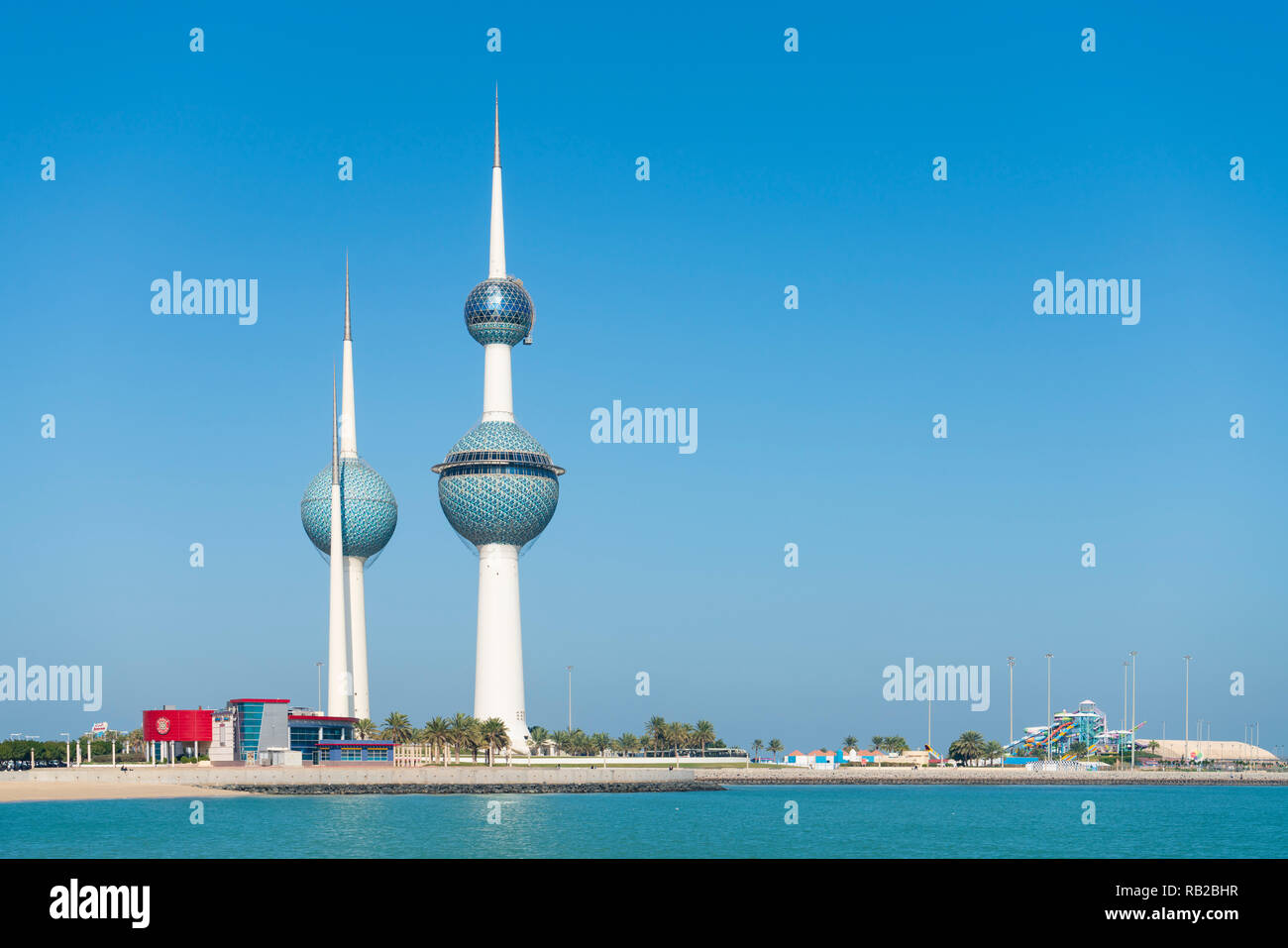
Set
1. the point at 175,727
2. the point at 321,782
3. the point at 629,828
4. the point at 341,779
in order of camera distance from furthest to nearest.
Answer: the point at 175,727, the point at 341,779, the point at 321,782, the point at 629,828

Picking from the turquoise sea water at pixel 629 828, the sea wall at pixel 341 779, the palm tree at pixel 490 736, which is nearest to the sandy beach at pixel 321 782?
the sea wall at pixel 341 779

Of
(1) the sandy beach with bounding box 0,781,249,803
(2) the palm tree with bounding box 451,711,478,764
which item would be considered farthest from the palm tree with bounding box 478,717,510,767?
(1) the sandy beach with bounding box 0,781,249,803

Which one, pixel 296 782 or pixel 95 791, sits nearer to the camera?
pixel 95 791

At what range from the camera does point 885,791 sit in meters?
164

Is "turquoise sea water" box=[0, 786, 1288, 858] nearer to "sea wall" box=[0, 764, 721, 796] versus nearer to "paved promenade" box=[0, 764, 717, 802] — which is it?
"paved promenade" box=[0, 764, 717, 802]

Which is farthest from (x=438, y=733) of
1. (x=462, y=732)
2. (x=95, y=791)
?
(x=95, y=791)

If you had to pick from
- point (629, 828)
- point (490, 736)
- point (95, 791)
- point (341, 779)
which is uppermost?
point (629, 828)

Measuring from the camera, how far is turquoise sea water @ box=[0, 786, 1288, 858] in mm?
74375

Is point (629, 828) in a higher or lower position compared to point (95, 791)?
higher

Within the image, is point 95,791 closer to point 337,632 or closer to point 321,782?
point 321,782

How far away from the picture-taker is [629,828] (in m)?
90.0
